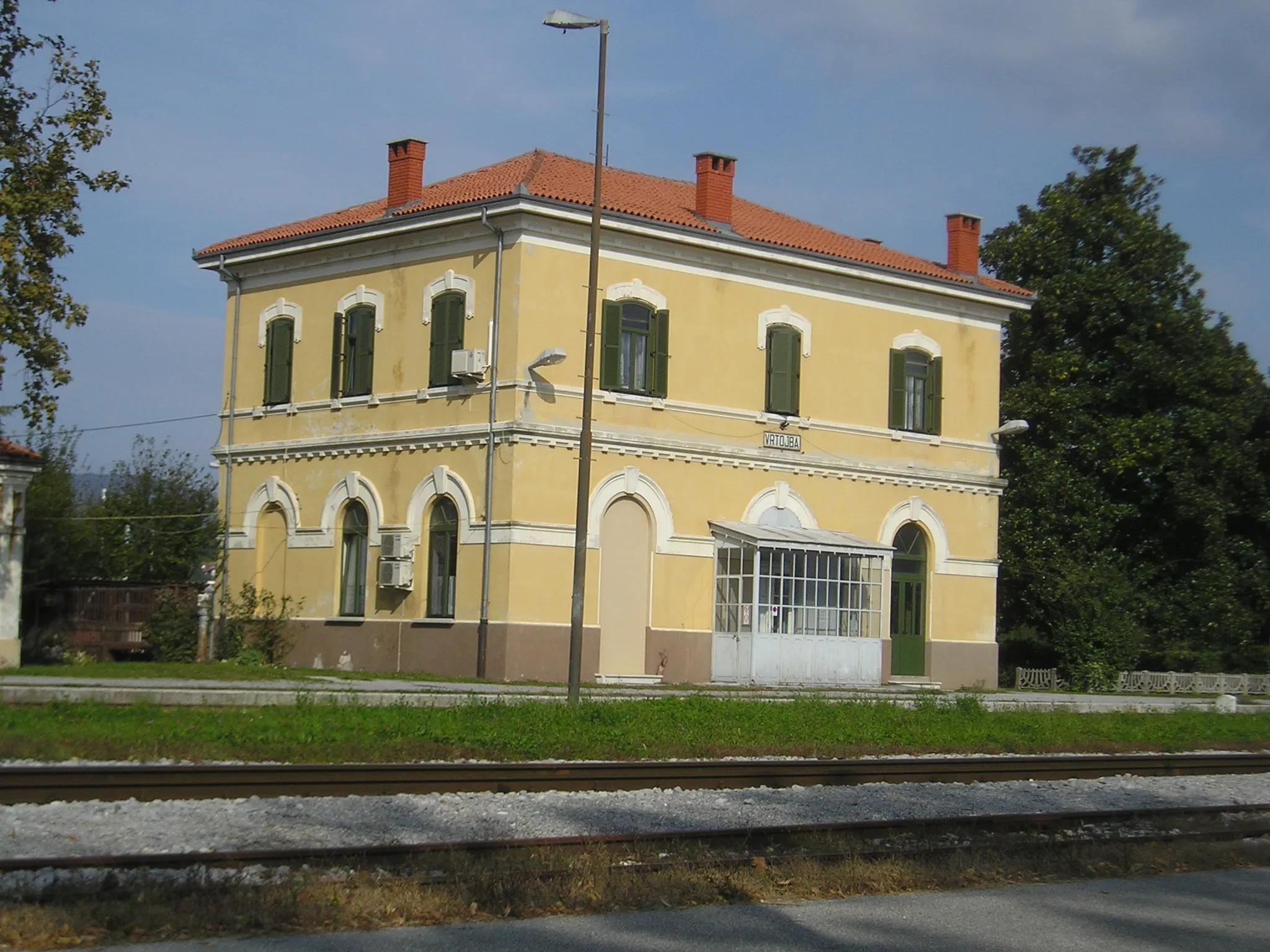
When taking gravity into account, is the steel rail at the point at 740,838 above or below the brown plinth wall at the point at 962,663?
below

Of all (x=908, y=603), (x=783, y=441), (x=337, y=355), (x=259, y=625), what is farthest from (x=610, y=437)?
(x=908, y=603)

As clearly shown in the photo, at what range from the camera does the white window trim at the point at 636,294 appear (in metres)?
30.2

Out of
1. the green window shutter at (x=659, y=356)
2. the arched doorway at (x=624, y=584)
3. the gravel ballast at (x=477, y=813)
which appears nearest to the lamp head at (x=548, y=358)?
the green window shutter at (x=659, y=356)

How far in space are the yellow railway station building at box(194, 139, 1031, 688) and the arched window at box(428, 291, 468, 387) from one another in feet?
0.17

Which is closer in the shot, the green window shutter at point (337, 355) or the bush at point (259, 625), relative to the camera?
the bush at point (259, 625)

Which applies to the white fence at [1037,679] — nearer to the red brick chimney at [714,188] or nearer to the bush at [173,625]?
the red brick chimney at [714,188]

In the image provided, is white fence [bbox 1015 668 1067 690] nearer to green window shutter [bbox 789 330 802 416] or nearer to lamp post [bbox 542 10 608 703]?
green window shutter [bbox 789 330 802 416]

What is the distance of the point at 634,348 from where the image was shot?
30.5 metres

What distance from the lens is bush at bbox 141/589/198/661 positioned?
30578 millimetres

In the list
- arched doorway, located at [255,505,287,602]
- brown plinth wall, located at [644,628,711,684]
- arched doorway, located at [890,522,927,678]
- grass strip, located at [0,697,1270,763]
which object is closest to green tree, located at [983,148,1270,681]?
arched doorway, located at [890,522,927,678]

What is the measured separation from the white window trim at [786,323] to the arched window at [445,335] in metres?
6.01

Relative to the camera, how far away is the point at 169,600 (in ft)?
101

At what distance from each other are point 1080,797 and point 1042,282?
2671 centimetres

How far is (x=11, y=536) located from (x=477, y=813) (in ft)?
51.5
